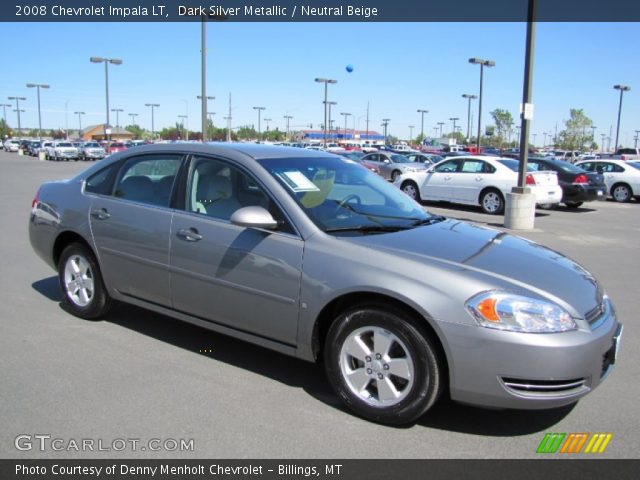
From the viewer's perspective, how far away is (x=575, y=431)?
11.2 ft

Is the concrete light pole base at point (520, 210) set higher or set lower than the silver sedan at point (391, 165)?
lower

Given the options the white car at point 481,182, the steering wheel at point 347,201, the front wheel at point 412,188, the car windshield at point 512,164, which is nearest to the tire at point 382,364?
the steering wheel at point 347,201

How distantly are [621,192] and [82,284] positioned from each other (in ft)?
65.3

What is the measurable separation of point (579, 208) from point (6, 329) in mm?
16507

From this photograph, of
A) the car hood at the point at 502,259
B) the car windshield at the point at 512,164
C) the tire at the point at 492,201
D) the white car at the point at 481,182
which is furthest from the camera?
the car windshield at the point at 512,164

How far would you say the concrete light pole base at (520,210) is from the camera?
1222 centimetres

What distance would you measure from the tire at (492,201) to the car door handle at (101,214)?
1232cm

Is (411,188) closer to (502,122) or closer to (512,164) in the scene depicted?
(512,164)

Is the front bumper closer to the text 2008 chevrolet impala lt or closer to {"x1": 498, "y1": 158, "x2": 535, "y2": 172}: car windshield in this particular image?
the text 2008 chevrolet impala lt

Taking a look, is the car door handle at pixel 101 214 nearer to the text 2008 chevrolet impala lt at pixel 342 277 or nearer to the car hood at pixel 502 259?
the text 2008 chevrolet impala lt at pixel 342 277

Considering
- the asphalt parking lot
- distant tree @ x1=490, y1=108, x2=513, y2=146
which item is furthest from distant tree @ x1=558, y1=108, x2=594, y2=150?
the asphalt parking lot

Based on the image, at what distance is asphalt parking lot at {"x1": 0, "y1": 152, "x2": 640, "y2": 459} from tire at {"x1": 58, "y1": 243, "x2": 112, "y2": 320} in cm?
13
